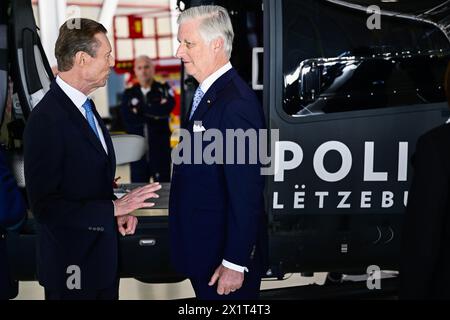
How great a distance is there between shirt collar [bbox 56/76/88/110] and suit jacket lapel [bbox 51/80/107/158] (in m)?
0.01

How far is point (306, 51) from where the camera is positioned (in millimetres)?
2803

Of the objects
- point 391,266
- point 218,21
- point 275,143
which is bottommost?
point 391,266

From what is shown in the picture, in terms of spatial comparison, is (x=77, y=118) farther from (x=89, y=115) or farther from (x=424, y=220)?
(x=424, y=220)

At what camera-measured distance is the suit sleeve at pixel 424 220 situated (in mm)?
1452

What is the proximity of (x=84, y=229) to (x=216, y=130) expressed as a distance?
20.3 inches

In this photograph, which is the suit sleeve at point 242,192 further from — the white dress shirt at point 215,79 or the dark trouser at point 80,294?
the dark trouser at point 80,294

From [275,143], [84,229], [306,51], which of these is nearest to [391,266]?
[275,143]

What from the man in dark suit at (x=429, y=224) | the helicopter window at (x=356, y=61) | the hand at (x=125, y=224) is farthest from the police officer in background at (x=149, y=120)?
the man in dark suit at (x=429, y=224)

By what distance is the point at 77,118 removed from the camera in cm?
191

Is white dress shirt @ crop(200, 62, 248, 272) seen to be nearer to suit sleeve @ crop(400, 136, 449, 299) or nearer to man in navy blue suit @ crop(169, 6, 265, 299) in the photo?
man in navy blue suit @ crop(169, 6, 265, 299)

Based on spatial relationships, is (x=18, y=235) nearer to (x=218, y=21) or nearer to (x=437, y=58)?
(x=218, y=21)

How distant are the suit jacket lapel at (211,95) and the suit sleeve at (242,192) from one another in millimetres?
81

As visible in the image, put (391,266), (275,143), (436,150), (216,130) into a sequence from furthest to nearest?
1. (391,266)
2. (275,143)
3. (216,130)
4. (436,150)

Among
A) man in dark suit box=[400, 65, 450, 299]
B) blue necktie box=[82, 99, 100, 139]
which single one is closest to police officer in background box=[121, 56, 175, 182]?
blue necktie box=[82, 99, 100, 139]
